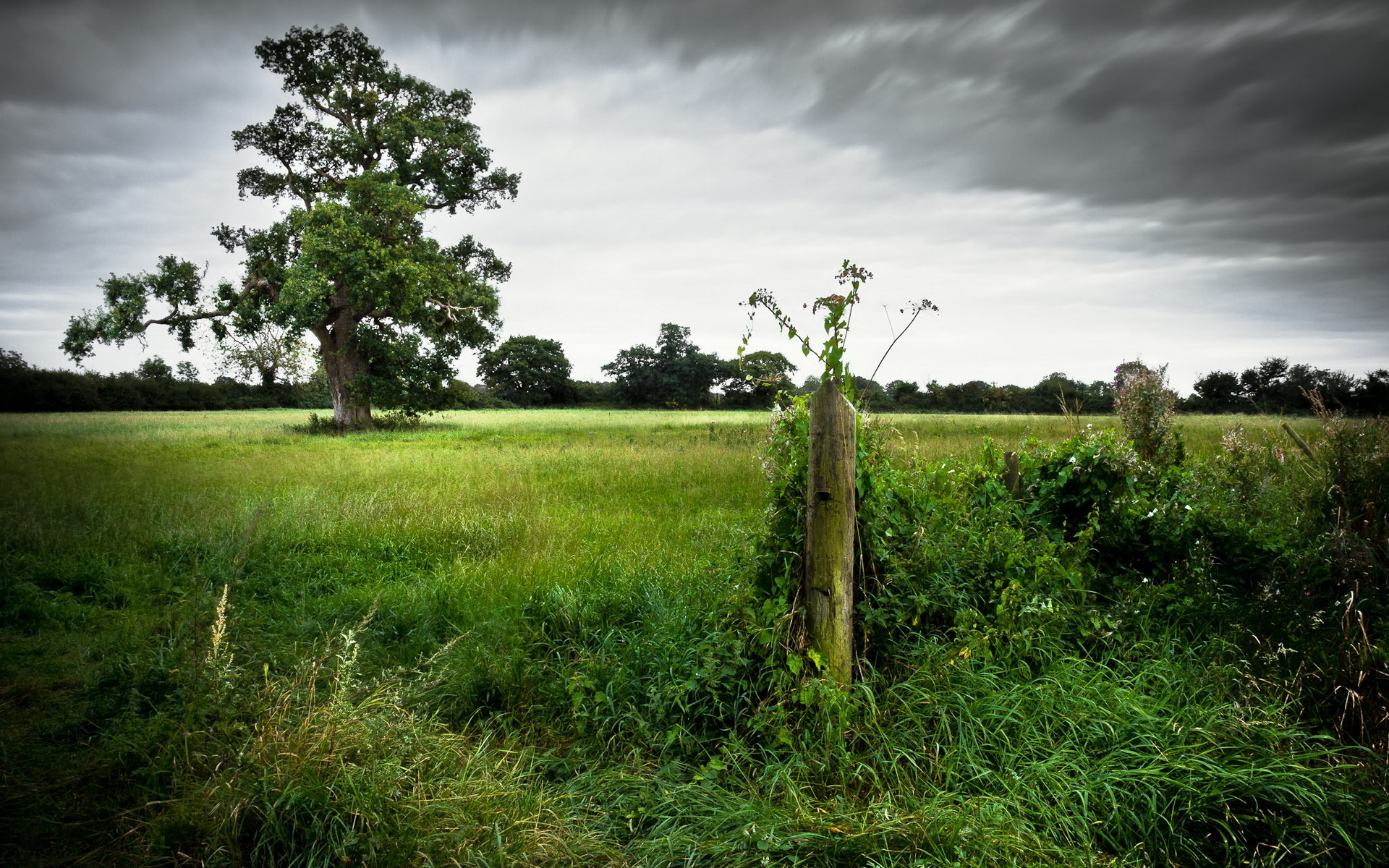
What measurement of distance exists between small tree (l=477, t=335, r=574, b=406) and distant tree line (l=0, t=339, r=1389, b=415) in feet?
0.46

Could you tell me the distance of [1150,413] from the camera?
8.86m

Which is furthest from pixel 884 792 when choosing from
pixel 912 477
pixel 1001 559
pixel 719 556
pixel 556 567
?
pixel 556 567

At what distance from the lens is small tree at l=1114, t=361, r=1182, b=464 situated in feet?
28.3

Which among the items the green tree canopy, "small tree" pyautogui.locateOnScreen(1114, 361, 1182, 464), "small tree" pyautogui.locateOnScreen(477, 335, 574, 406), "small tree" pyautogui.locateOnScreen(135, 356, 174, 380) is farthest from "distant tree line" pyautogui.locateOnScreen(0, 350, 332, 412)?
the green tree canopy

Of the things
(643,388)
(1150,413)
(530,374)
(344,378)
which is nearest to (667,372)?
(643,388)

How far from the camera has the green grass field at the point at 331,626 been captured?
121 inches

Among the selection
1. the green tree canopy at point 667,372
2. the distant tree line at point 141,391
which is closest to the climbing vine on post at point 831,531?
the distant tree line at point 141,391

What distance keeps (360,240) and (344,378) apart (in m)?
6.26

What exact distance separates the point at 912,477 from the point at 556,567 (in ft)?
12.2

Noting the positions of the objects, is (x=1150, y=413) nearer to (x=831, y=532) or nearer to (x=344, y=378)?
(x=831, y=532)

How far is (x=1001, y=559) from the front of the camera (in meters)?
4.83

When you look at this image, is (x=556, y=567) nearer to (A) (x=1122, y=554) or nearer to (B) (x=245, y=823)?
(B) (x=245, y=823)

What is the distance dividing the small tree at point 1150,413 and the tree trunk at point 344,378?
2555 centimetres

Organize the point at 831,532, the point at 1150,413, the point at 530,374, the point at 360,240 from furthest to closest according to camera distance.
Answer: the point at 530,374 → the point at 360,240 → the point at 1150,413 → the point at 831,532
